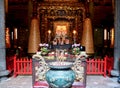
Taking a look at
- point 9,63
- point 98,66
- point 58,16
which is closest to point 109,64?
point 98,66

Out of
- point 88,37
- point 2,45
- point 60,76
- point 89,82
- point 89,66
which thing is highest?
point 88,37

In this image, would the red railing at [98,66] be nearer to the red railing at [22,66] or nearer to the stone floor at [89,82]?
the stone floor at [89,82]

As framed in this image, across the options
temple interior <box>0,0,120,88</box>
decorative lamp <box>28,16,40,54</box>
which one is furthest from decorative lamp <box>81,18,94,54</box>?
decorative lamp <box>28,16,40,54</box>

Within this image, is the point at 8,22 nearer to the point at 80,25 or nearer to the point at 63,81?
the point at 80,25

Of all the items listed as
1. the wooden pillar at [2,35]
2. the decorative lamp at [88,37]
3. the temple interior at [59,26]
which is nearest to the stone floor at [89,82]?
the wooden pillar at [2,35]

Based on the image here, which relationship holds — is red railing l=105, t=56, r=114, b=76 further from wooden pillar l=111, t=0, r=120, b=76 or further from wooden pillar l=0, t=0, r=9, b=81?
wooden pillar l=0, t=0, r=9, b=81

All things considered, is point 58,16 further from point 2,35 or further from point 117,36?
point 2,35

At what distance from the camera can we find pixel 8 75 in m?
10.6

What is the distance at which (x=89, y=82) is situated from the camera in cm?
981

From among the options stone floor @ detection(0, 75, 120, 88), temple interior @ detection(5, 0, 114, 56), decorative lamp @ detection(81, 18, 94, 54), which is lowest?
stone floor @ detection(0, 75, 120, 88)

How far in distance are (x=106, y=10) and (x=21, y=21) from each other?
16.7ft

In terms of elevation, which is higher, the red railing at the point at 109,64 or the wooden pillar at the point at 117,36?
the wooden pillar at the point at 117,36

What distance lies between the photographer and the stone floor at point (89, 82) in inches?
359

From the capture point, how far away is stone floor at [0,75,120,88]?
911cm
